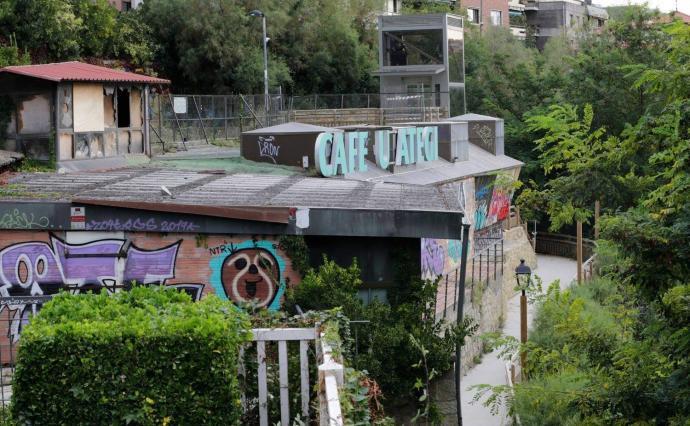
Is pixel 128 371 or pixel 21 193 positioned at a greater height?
pixel 21 193

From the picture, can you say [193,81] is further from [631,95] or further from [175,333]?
[175,333]

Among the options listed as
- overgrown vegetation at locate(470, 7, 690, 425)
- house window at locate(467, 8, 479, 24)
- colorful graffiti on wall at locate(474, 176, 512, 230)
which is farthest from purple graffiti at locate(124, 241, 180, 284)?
house window at locate(467, 8, 479, 24)

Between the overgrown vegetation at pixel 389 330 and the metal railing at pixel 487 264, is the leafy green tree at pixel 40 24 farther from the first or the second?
the overgrown vegetation at pixel 389 330

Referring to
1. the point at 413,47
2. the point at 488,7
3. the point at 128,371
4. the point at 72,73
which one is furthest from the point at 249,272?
the point at 488,7

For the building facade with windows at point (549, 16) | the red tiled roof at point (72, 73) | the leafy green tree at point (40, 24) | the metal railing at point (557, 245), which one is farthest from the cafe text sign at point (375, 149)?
the building facade with windows at point (549, 16)

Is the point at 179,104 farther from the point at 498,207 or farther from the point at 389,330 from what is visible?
the point at 389,330

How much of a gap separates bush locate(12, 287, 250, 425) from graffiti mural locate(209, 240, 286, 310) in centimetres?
843

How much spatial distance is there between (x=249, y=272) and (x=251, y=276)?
0.08 metres

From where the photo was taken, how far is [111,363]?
8.96 metres

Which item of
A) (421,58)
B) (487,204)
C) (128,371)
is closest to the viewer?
(128,371)

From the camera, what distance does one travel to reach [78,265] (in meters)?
18.1

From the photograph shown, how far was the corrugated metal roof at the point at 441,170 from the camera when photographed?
2797 cm

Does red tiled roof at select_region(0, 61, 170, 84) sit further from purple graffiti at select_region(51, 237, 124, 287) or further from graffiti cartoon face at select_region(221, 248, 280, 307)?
graffiti cartoon face at select_region(221, 248, 280, 307)

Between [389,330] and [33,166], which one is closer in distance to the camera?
[389,330]
